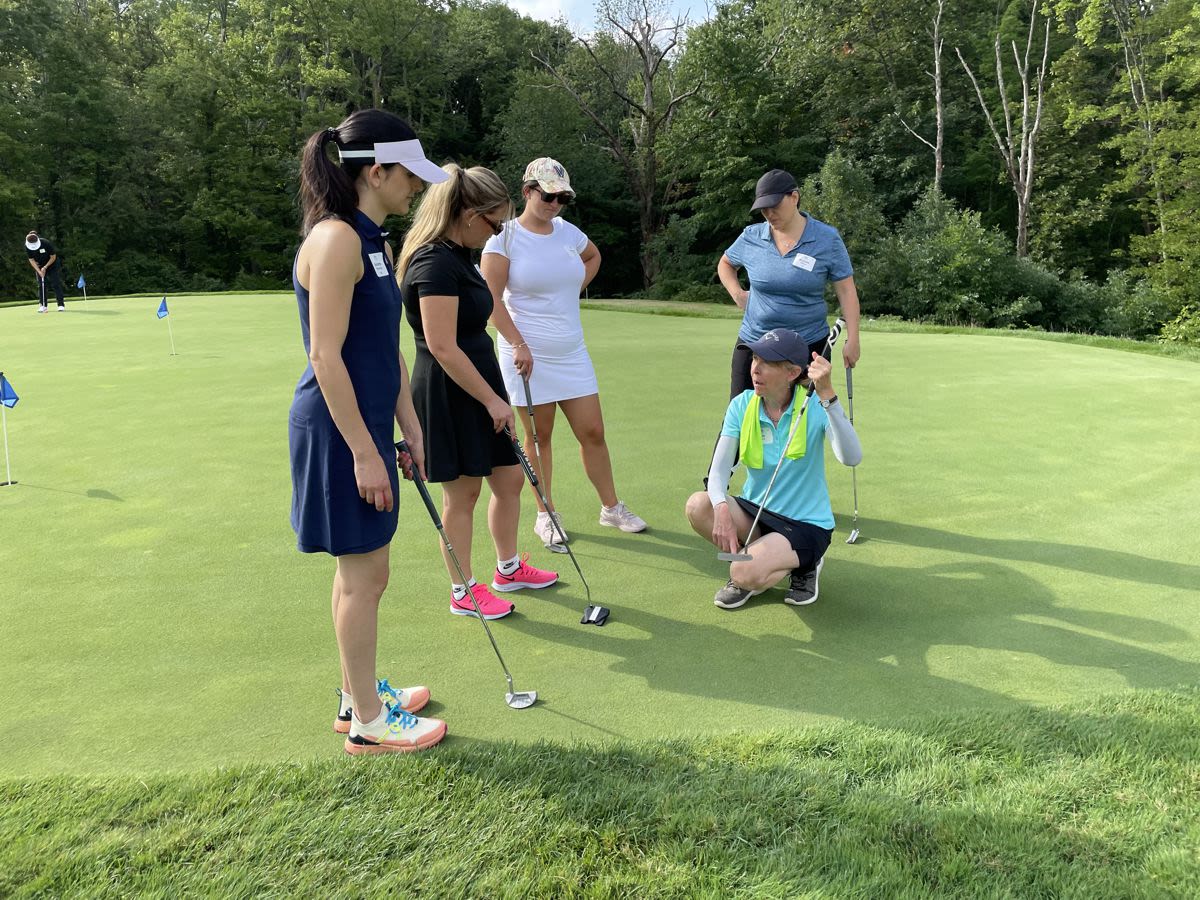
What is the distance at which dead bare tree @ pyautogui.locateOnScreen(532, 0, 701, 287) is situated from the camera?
29.3 metres

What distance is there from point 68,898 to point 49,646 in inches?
54.5

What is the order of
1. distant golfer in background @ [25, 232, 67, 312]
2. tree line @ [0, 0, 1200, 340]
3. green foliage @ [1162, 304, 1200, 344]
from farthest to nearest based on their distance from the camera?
1. tree line @ [0, 0, 1200, 340]
2. green foliage @ [1162, 304, 1200, 344]
3. distant golfer in background @ [25, 232, 67, 312]

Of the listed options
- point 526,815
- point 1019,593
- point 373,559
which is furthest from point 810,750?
point 1019,593

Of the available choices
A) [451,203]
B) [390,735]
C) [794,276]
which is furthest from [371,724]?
[794,276]

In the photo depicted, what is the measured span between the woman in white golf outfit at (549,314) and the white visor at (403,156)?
4.84 ft

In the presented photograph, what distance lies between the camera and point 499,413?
319cm

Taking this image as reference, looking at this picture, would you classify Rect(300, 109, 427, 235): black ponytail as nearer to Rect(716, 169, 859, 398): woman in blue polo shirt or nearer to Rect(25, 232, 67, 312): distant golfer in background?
Rect(716, 169, 859, 398): woman in blue polo shirt

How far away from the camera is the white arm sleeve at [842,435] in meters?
3.20

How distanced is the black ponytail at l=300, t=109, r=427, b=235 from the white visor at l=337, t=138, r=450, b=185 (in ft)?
0.04

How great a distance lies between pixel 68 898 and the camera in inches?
71.7

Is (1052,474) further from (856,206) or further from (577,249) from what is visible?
(856,206)

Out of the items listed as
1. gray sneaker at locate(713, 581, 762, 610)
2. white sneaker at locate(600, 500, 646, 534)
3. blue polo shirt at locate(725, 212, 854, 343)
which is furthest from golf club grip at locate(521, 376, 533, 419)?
gray sneaker at locate(713, 581, 762, 610)

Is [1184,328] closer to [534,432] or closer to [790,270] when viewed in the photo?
[790,270]

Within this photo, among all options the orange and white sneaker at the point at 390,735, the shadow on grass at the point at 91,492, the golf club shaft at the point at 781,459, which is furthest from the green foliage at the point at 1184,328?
the orange and white sneaker at the point at 390,735
